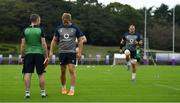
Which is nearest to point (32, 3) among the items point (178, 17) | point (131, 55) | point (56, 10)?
point (56, 10)

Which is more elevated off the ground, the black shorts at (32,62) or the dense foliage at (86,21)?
the dense foliage at (86,21)

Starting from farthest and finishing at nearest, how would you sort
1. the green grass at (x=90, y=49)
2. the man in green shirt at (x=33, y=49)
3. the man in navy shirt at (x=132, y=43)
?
the green grass at (x=90, y=49), the man in navy shirt at (x=132, y=43), the man in green shirt at (x=33, y=49)

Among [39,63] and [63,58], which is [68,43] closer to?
[63,58]

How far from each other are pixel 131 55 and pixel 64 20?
→ 288 inches

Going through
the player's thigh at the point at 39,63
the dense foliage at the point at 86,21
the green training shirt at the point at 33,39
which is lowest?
the player's thigh at the point at 39,63

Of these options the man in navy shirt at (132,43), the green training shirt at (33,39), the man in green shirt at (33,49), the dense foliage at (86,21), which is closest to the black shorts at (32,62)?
the man in green shirt at (33,49)

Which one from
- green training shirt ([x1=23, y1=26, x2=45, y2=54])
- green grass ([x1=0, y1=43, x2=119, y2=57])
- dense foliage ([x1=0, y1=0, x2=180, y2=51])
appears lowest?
green grass ([x1=0, y1=43, x2=119, y2=57])

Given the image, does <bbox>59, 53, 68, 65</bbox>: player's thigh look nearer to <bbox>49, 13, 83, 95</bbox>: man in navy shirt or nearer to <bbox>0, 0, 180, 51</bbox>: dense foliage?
<bbox>49, 13, 83, 95</bbox>: man in navy shirt

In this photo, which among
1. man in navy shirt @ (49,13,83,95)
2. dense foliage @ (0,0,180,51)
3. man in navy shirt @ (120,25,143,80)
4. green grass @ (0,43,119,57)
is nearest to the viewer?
man in navy shirt @ (49,13,83,95)

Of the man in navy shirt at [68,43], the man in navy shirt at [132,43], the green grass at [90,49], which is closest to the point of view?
the man in navy shirt at [68,43]

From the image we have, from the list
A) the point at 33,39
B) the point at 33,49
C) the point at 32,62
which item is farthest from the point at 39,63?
the point at 33,39

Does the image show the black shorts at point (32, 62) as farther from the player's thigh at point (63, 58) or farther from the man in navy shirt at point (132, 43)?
the man in navy shirt at point (132, 43)

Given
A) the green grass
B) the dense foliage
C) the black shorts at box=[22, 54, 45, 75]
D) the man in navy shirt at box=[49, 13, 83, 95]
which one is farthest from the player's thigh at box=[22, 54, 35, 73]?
the dense foliage

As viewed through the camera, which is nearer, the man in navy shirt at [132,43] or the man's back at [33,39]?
the man's back at [33,39]
